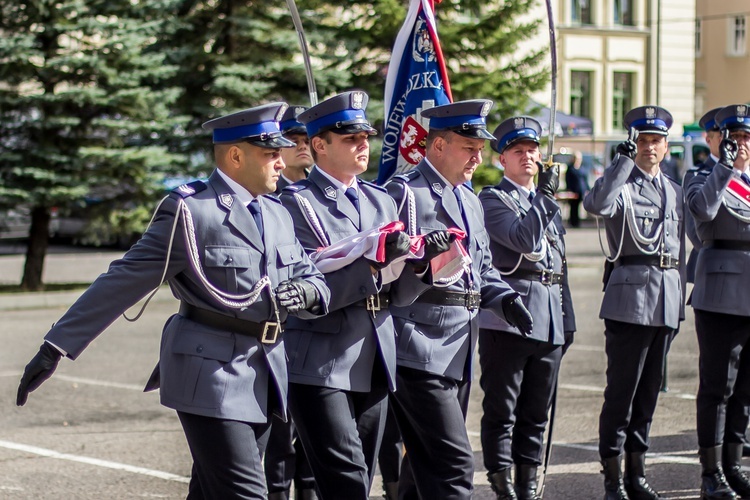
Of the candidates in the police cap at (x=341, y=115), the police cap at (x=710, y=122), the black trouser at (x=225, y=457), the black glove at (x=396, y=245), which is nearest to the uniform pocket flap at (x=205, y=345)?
the black trouser at (x=225, y=457)

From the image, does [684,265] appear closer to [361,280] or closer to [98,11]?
[361,280]

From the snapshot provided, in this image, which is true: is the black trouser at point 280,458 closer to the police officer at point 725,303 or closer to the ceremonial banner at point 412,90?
the ceremonial banner at point 412,90

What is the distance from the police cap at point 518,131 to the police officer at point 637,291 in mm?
453

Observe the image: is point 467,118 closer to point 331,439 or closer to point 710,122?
point 331,439

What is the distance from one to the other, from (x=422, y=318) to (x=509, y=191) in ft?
4.51

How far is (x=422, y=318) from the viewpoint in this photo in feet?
18.6

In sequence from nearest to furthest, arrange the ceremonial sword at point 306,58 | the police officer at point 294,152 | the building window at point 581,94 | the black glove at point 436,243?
the black glove at point 436,243 → the ceremonial sword at point 306,58 → the police officer at point 294,152 → the building window at point 581,94

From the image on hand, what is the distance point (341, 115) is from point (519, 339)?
6.14 feet

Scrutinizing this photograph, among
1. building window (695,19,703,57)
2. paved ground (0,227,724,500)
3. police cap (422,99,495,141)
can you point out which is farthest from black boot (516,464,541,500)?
building window (695,19,703,57)

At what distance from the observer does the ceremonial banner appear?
7.38 meters

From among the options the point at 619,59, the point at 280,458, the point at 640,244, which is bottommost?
the point at 619,59

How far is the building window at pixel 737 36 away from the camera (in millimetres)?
47000

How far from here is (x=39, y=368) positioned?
4477mm

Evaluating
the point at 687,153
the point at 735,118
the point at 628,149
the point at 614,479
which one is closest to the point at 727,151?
the point at 735,118
